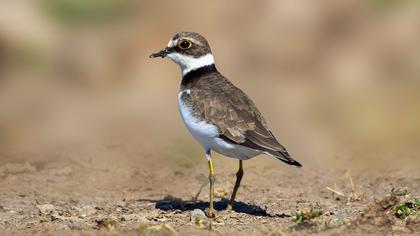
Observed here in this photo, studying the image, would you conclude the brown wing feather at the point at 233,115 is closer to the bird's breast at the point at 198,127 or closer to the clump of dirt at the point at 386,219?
the bird's breast at the point at 198,127

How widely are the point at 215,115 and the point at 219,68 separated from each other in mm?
7079

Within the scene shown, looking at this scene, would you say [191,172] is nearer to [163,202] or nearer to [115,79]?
[163,202]

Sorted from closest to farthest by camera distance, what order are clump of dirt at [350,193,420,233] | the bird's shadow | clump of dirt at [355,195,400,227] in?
clump of dirt at [350,193,420,233] < clump of dirt at [355,195,400,227] < the bird's shadow

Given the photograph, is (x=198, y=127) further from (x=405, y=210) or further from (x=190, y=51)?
(x=405, y=210)

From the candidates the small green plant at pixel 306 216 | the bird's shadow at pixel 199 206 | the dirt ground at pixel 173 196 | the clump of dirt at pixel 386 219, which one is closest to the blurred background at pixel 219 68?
the dirt ground at pixel 173 196

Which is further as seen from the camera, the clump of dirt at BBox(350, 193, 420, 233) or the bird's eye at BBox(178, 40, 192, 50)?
the bird's eye at BBox(178, 40, 192, 50)

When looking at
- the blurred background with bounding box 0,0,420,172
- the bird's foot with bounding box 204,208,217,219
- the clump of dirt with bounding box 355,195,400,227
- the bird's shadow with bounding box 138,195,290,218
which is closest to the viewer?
the clump of dirt with bounding box 355,195,400,227

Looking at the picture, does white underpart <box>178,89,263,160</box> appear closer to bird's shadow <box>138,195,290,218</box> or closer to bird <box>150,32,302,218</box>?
bird <box>150,32,302,218</box>

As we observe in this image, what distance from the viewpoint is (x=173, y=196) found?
946cm

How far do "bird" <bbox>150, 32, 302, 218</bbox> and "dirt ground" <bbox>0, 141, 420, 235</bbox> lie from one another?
0.54 metres

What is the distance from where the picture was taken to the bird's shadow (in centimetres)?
854

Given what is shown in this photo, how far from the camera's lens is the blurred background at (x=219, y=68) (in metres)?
11.6

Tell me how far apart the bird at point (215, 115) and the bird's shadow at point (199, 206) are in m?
0.19

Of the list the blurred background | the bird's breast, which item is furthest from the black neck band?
the blurred background
